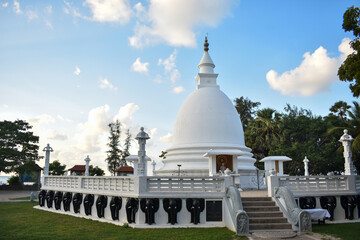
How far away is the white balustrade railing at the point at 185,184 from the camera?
13.9 meters

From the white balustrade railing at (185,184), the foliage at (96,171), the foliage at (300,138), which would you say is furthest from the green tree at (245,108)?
the white balustrade railing at (185,184)

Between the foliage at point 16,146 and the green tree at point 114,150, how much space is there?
10.7 meters

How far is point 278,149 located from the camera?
34188 mm

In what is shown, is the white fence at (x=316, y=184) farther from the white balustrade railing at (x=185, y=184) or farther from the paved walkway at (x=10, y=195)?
the paved walkway at (x=10, y=195)

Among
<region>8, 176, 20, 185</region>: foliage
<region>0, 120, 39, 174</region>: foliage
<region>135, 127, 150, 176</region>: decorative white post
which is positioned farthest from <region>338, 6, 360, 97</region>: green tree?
<region>8, 176, 20, 185</region>: foliage

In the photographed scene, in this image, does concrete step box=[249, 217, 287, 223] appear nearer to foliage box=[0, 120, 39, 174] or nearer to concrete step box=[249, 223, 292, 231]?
concrete step box=[249, 223, 292, 231]

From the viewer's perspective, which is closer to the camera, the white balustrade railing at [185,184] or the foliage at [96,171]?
the white balustrade railing at [185,184]

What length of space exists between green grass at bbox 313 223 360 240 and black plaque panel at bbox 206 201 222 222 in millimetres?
3950

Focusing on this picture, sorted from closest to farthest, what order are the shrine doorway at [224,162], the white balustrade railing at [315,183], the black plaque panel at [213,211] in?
the black plaque panel at [213,211] → the white balustrade railing at [315,183] → the shrine doorway at [224,162]

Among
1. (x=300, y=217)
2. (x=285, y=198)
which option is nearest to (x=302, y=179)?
(x=285, y=198)

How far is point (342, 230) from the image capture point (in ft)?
40.1

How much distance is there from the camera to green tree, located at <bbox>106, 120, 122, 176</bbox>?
4791cm

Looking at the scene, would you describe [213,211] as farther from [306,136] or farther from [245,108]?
[245,108]

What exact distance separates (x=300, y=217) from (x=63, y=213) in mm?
14432
